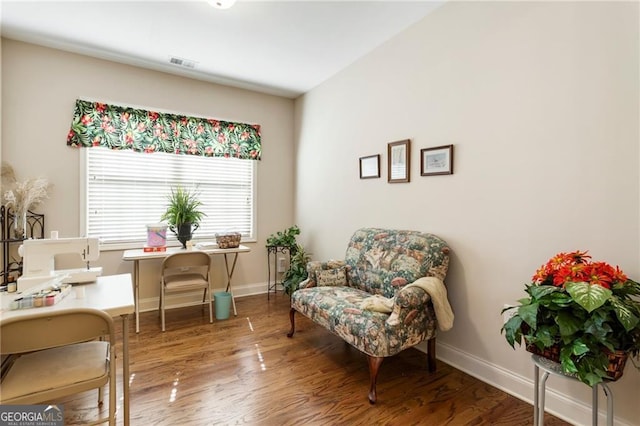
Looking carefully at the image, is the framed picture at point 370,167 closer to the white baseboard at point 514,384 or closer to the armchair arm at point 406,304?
the armchair arm at point 406,304

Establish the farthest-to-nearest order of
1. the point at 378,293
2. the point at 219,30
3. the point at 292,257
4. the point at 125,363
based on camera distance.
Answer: the point at 292,257 → the point at 219,30 → the point at 378,293 → the point at 125,363

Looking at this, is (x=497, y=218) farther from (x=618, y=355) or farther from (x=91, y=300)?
(x=91, y=300)

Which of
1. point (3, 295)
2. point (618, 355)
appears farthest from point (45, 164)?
point (618, 355)

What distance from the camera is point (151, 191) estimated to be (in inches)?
141

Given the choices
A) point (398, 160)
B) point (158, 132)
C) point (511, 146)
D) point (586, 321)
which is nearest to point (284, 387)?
point (586, 321)

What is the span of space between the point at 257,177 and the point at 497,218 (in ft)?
9.93

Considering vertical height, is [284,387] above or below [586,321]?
below

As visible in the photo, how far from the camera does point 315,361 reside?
2.42 metres

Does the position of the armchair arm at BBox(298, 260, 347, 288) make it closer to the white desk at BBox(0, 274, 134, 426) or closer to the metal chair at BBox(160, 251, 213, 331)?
the metal chair at BBox(160, 251, 213, 331)

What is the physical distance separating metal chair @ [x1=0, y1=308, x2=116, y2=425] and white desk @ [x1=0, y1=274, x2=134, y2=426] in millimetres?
94

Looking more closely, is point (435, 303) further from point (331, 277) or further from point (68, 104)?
point (68, 104)

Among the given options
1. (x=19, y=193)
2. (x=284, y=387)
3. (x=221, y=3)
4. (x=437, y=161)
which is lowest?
(x=284, y=387)

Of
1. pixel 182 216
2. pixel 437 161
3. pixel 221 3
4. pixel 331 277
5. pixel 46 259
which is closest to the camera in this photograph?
pixel 46 259

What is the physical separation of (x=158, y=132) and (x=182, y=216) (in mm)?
1006
